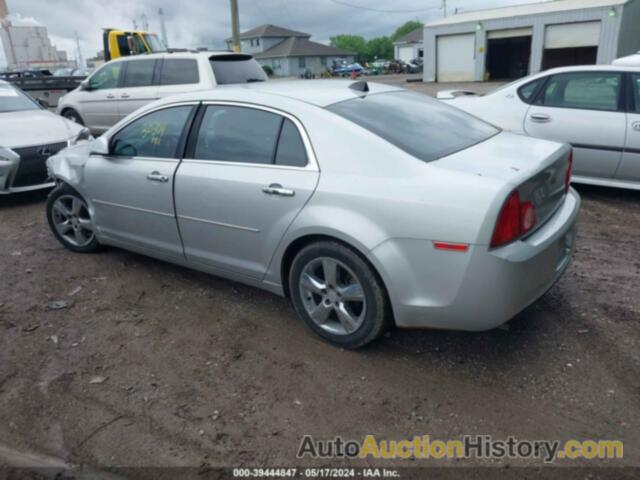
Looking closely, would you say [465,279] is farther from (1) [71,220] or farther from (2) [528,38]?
(2) [528,38]

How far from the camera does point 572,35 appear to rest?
92.6 feet

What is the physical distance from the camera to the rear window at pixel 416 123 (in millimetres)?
3223

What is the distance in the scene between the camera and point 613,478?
2.36 meters

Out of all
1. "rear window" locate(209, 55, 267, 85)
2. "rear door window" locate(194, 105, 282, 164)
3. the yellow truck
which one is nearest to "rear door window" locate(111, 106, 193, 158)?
"rear door window" locate(194, 105, 282, 164)

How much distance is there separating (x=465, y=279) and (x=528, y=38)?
33901mm

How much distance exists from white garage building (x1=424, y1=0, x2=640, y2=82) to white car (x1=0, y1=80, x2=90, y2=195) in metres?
26.4

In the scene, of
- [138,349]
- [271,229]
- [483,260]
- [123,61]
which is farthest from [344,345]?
[123,61]

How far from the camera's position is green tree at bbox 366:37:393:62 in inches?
3989

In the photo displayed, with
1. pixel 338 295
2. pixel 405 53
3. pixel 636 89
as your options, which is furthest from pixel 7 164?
pixel 405 53

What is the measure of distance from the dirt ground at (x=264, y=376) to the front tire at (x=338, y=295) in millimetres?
161

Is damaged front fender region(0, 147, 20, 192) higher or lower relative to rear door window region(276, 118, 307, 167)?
lower

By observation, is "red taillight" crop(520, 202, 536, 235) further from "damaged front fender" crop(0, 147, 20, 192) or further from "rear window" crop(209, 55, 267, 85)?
"rear window" crop(209, 55, 267, 85)

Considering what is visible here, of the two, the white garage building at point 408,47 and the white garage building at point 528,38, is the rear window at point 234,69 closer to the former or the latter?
the white garage building at point 528,38

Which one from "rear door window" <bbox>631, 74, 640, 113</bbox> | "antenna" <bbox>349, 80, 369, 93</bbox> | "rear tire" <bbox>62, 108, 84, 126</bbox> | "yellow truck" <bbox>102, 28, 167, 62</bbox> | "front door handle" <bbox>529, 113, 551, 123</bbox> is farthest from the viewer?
"yellow truck" <bbox>102, 28, 167, 62</bbox>
